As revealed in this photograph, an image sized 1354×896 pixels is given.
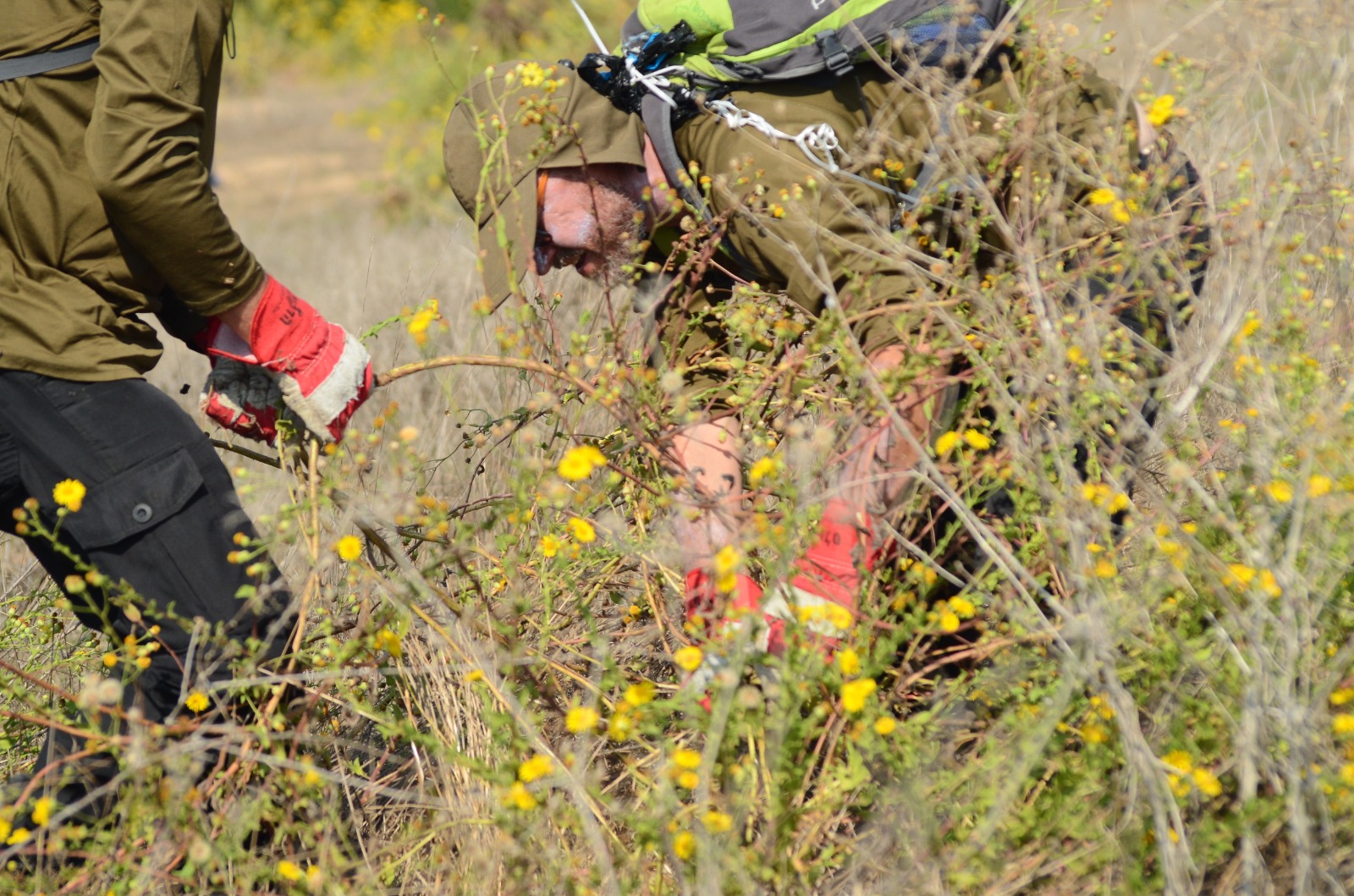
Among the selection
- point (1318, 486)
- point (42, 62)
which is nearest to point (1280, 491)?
point (1318, 486)

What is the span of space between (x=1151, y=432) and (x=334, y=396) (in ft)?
4.17

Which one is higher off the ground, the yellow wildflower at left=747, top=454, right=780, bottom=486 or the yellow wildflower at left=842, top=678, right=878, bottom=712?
the yellow wildflower at left=747, top=454, right=780, bottom=486

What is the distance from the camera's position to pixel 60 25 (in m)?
1.83

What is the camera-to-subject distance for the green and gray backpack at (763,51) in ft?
6.97

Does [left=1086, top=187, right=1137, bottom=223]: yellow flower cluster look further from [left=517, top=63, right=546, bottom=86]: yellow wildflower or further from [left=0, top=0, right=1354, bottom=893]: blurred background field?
[left=517, top=63, right=546, bottom=86]: yellow wildflower

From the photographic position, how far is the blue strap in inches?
71.8

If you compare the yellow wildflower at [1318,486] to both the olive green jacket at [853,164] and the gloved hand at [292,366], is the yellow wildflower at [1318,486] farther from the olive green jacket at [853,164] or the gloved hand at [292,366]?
the gloved hand at [292,366]

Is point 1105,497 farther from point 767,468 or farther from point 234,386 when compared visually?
point 234,386

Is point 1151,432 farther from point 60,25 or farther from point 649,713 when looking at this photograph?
point 60,25

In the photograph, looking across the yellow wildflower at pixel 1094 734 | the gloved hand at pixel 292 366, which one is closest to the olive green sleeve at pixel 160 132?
the gloved hand at pixel 292 366

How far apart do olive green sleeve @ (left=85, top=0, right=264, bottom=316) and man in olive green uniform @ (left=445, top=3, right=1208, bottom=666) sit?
0.42 m

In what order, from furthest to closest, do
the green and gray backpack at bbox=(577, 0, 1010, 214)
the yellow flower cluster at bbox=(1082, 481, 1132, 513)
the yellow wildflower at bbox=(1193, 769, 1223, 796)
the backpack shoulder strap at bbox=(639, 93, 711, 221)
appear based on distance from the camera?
1. the backpack shoulder strap at bbox=(639, 93, 711, 221)
2. the green and gray backpack at bbox=(577, 0, 1010, 214)
3. the yellow flower cluster at bbox=(1082, 481, 1132, 513)
4. the yellow wildflower at bbox=(1193, 769, 1223, 796)

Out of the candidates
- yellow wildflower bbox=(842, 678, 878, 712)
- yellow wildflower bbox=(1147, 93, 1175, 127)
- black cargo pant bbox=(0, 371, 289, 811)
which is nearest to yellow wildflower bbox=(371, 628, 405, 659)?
black cargo pant bbox=(0, 371, 289, 811)

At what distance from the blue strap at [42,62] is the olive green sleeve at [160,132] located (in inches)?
2.3
